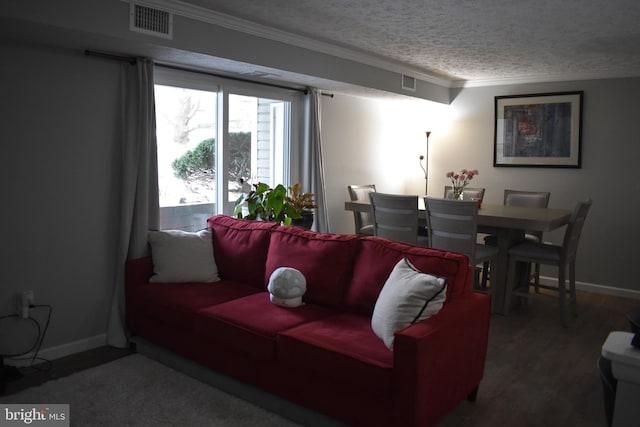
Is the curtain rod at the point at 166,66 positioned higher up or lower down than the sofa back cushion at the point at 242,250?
higher up

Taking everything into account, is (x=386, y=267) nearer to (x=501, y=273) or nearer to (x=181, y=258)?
(x=181, y=258)

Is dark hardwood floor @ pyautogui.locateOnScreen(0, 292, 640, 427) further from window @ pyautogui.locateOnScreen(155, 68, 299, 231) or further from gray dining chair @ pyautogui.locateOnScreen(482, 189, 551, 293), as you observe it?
window @ pyautogui.locateOnScreen(155, 68, 299, 231)

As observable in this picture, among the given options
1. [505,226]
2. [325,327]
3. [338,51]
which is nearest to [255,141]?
[338,51]

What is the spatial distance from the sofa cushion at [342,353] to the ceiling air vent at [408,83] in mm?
3363

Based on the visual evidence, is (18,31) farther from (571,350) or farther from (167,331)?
(571,350)

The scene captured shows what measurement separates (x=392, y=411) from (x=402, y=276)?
667mm

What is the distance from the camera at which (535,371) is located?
3.39 m

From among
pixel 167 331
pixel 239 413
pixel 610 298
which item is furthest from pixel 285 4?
pixel 610 298

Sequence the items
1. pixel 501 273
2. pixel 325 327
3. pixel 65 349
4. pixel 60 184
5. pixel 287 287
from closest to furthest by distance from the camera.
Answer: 1. pixel 325 327
2. pixel 287 287
3. pixel 60 184
4. pixel 65 349
5. pixel 501 273

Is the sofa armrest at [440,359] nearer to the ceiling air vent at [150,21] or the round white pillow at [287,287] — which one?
the round white pillow at [287,287]

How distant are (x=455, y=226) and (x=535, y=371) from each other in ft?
4.29

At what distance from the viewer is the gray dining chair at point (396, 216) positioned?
4.48 metres

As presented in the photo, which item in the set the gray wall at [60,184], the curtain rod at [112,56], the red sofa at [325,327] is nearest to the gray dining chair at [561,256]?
the red sofa at [325,327]

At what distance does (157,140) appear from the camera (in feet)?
13.0
